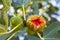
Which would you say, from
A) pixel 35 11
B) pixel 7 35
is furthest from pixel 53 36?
pixel 35 11

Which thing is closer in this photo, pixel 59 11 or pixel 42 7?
pixel 42 7

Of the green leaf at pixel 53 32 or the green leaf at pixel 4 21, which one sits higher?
the green leaf at pixel 4 21

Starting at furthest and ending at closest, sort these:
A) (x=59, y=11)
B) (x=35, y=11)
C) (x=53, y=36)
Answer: (x=59, y=11), (x=35, y=11), (x=53, y=36)

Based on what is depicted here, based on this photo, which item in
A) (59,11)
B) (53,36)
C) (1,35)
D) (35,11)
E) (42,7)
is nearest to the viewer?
(1,35)

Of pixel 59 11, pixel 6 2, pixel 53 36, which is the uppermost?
pixel 6 2

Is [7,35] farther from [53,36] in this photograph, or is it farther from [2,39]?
[53,36]

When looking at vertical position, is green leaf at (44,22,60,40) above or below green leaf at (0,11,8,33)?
below

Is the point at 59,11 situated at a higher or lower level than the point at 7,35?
lower
